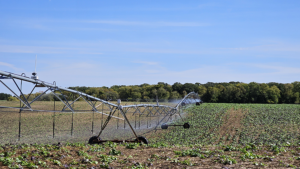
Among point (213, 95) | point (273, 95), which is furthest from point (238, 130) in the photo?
point (273, 95)

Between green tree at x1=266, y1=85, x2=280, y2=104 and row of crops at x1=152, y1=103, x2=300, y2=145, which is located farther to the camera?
green tree at x1=266, y1=85, x2=280, y2=104

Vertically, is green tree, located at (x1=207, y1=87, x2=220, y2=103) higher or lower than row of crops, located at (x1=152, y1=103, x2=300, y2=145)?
higher

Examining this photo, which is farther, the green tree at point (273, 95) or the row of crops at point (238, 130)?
the green tree at point (273, 95)

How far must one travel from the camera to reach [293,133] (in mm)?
34000

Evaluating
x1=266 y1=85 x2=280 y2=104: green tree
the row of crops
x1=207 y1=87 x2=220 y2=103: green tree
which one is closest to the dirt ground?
the row of crops

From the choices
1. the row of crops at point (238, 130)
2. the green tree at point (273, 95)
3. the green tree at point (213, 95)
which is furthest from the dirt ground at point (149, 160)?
the green tree at point (273, 95)

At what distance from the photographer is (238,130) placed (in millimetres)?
37312

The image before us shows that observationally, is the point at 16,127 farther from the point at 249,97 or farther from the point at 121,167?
the point at 249,97

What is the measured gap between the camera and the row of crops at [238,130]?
98.2 ft

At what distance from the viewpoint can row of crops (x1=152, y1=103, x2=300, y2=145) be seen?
2992 cm

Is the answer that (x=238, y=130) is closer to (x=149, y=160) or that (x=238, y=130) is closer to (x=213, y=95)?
(x=149, y=160)

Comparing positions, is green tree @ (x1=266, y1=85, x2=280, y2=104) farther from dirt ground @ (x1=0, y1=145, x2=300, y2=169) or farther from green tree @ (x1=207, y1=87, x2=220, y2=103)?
dirt ground @ (x1=0, y1=145, x2=300, y2=169)

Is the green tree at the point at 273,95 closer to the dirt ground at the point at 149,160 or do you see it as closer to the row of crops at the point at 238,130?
the row of crops at the point at 238,130

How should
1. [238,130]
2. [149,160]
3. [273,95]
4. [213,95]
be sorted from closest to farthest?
[149,160], [238,130], [273,95], [213,95]
